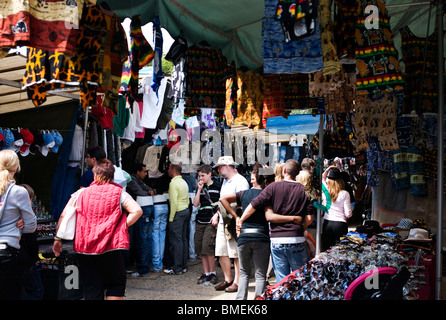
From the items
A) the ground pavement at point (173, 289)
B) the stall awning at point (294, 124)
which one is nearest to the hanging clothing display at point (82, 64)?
the ground pavement at point (173, 289)

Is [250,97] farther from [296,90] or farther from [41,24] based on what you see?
[41,24]

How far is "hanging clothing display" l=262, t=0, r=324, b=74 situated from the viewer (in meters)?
4.71

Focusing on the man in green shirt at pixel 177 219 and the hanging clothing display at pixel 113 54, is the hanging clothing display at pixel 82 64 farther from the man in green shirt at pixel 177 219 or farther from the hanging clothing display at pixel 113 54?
the man in green shirt at pixel 177 219

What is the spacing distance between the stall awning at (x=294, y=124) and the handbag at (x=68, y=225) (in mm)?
6296

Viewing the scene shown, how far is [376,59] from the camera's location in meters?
4.45

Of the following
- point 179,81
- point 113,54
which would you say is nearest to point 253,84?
point 179,81

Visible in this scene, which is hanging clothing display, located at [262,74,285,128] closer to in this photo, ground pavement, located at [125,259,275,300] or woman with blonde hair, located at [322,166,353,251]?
woman with blonde hair, located at [322,166,353,251]

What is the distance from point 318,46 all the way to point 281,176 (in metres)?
1.85

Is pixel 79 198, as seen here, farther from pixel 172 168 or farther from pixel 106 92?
pixel 172 168

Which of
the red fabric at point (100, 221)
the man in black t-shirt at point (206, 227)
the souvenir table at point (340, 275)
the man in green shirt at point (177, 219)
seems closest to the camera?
the souvenir table at point (340, 275)

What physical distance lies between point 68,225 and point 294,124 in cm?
669

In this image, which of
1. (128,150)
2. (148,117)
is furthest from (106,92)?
(128,150)

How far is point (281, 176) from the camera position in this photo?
5887 millimetres

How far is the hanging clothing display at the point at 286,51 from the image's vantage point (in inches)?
186
